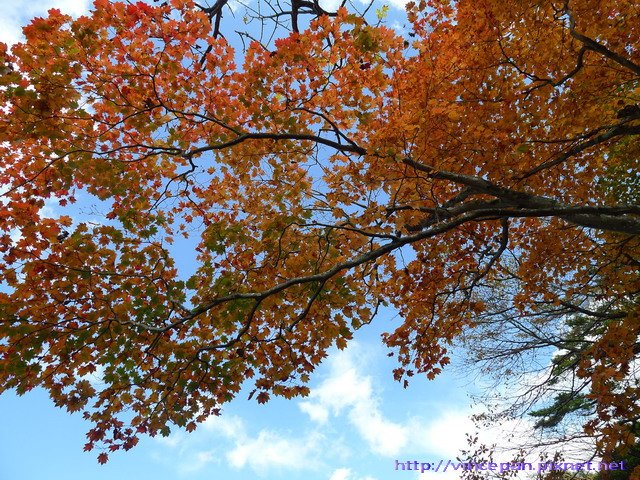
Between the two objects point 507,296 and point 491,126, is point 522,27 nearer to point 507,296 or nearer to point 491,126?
point 491,126

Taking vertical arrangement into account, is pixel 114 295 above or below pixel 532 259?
below

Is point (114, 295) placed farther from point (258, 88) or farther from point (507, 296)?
point (507, 296)

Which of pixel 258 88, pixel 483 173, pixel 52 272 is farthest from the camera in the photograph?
pixel 483 173

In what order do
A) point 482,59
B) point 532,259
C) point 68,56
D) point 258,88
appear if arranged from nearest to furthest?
point 68,56 → point 258,88 → point 482,59 → point 532,259

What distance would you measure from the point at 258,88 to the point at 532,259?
6.98m

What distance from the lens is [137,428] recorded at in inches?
227

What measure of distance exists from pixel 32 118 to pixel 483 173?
6.77 meters

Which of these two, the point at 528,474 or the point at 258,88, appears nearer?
the point at 258,88

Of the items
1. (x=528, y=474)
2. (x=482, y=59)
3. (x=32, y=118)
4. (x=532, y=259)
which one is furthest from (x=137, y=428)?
(x=528, y=474)

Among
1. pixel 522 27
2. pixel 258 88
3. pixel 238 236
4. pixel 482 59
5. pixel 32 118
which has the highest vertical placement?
pixel 522 27

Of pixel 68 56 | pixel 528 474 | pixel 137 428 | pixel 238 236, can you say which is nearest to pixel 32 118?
pixel 68 56

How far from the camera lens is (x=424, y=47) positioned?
6828 millimetres

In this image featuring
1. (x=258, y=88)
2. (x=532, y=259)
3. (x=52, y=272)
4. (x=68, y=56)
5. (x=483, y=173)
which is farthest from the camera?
(x=532, y=259)

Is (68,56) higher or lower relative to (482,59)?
lower
